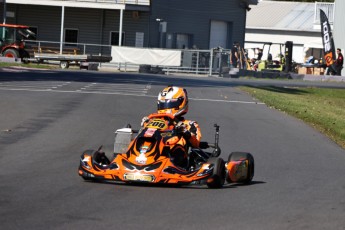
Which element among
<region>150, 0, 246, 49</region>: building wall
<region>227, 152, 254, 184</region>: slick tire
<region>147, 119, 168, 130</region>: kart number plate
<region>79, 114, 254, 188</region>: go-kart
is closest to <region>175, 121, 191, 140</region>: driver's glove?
<region>79, 114, 254, 188</region>: go-kart

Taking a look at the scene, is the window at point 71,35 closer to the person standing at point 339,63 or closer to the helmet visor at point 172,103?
the person standing at point 339,63

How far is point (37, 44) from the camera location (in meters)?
56.6

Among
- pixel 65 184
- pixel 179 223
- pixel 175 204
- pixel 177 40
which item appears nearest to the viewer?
pixel 179 223

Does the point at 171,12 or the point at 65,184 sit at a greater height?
the point at 171,12

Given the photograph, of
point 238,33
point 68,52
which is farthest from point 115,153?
point 238,33

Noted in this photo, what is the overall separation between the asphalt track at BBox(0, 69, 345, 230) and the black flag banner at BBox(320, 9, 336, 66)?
31.6 metres

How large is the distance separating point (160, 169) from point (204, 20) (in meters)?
51.2

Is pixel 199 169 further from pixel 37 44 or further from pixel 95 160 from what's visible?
pixel 37 44

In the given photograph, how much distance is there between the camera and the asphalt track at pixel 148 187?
27.2 feet

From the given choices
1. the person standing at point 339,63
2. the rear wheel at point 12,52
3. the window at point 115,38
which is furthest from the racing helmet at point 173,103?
the window at point 115,38

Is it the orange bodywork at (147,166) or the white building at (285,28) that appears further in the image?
the white building at (285,28)

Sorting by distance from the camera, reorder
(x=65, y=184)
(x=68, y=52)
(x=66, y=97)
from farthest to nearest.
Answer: (x=68, y=52)
(x=66, y=97)
(x=65, y=184)

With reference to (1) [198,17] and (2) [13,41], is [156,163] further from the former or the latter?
(1) [198,17]

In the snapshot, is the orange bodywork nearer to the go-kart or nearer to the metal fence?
the go-kart
